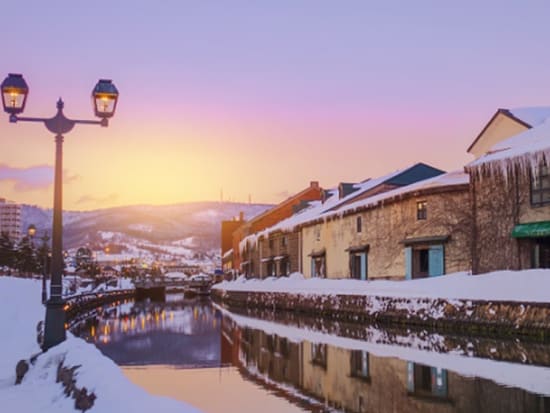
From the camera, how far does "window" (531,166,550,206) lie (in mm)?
27969

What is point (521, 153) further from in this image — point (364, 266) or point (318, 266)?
point (318, 266)

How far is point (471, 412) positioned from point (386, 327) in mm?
17174

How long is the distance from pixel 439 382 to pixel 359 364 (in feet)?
10.7

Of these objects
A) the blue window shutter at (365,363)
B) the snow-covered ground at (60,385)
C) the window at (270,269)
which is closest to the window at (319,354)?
the blue window shutter at (365,363)

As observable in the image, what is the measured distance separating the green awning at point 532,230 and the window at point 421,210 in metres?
7.04

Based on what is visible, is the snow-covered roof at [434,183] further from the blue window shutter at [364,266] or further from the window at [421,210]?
the blue window shutter at [364,266]

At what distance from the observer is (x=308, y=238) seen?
5291 centimetres

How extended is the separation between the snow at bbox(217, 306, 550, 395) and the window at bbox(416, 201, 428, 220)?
11748 mm

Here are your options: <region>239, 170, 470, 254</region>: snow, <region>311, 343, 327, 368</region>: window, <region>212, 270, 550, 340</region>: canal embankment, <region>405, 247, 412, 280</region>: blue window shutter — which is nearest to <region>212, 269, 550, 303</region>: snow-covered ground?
<region>212, 270, 550, 340</region>: canal embankment

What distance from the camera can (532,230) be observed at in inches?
1093

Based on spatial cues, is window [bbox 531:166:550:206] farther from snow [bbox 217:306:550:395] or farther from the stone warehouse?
snow [bbox 217:306:550:395]

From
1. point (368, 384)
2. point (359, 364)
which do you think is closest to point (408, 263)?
point (359, 364)

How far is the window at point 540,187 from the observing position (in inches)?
1101

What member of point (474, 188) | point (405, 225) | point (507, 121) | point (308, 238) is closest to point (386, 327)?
point (474, 188)
